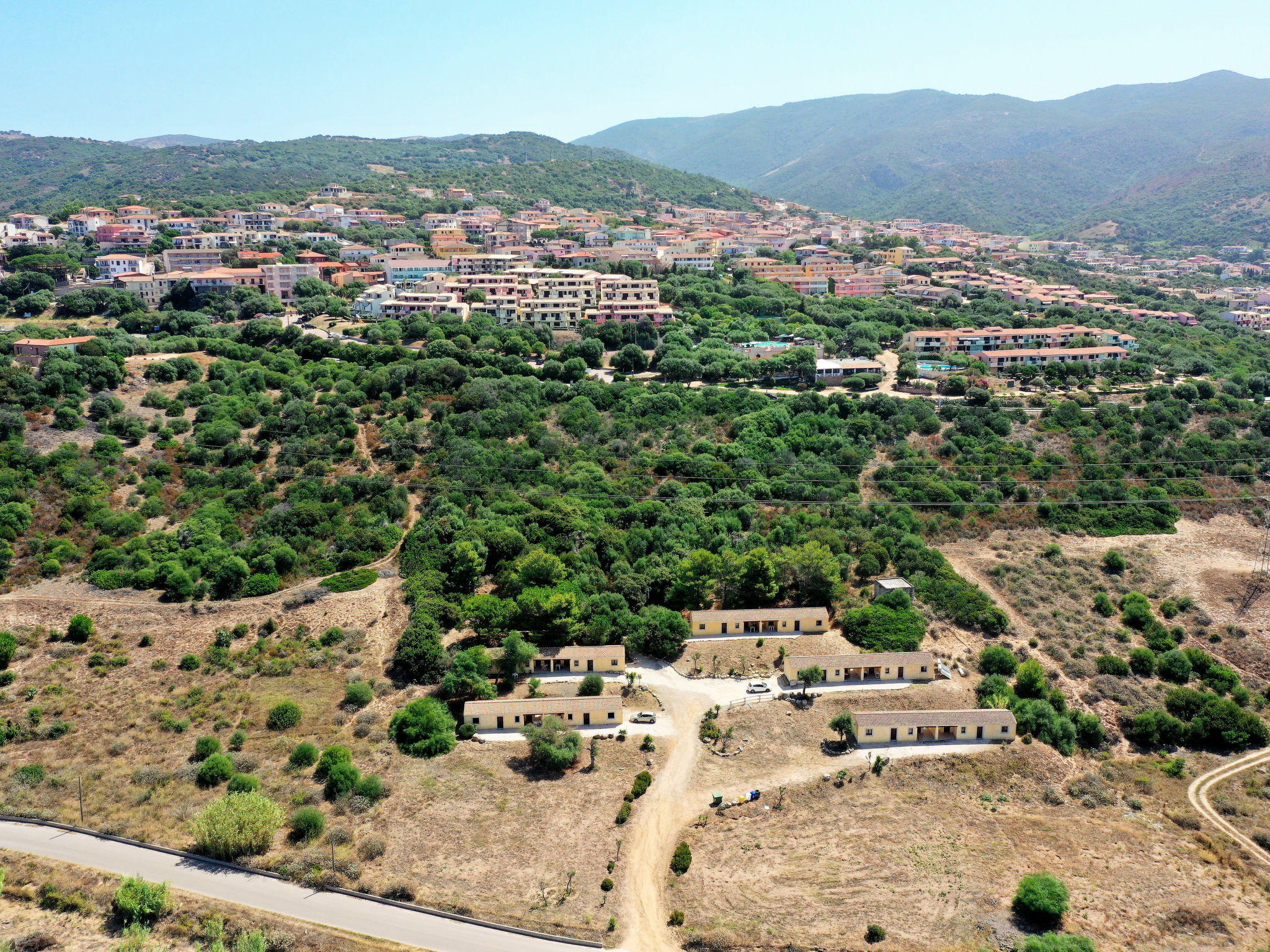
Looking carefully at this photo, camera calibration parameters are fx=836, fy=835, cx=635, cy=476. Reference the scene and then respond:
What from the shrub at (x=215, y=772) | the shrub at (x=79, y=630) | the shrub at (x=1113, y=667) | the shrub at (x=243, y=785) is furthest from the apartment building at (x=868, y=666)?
the shrub at (x=79, y=630)

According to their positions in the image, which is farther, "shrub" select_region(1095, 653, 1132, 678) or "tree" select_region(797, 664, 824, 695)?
"shrub" select_region(1095, 653, 1132, 678)

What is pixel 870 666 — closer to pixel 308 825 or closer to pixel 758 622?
pixel 758 622

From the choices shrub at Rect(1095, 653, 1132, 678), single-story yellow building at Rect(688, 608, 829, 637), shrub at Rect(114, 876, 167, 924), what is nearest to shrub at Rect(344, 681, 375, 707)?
shrub at Rect(114, 876, 167, 924)

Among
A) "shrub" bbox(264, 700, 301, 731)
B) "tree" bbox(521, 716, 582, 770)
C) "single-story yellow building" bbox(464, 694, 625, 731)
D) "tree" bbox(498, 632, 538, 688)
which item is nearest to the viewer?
"tree" bbox(521, 716, 582, 770)

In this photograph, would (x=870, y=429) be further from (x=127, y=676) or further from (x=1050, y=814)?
(x=127, y=676)

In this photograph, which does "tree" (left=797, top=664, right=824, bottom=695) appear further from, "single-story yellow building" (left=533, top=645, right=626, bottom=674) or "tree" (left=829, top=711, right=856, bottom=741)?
"single-story yellow building" (left=533, top=645, right=626, bottom=674)

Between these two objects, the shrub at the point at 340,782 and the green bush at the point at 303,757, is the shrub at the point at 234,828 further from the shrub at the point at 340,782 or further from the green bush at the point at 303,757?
the green bush at the point at 303,757
